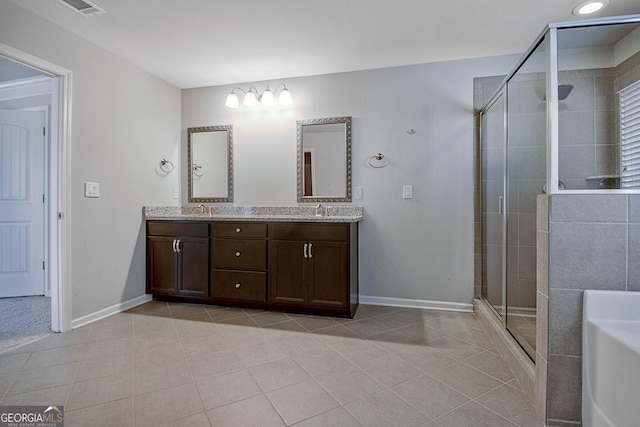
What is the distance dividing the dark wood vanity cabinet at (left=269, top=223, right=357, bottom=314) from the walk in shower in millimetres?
1168

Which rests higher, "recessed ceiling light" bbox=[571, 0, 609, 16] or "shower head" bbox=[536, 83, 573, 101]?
"recessed ceiling light" bbox=[571, 0, 609, 16]

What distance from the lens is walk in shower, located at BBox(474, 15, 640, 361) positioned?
1419mm

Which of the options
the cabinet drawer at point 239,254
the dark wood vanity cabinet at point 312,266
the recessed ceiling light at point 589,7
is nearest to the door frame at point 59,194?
the cabinet drawer at point 239,254

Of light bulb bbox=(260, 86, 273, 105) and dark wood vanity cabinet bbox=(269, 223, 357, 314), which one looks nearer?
dark wood vanity cabinet bbox=(269, 223, 357, 314)

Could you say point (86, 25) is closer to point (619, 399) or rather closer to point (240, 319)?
point (240, 319)

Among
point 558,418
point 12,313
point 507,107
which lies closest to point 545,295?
point 558,418

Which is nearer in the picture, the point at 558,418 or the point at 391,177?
the point at 558,418

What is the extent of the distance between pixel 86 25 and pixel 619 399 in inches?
143

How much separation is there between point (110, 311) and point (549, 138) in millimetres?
3372

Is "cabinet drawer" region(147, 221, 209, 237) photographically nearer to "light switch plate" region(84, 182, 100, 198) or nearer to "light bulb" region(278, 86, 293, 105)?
"light switch plate" region(84, 182, 100, 198)

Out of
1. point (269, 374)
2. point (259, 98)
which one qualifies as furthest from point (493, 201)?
point (259, 98)

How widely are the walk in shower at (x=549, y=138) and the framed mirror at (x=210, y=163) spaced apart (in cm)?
254

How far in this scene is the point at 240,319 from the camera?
2590 mm

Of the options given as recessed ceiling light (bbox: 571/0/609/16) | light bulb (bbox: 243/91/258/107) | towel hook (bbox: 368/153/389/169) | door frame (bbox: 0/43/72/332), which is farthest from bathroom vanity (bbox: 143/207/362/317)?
recessed ceiling light (bbox: 571/0/609/16)
